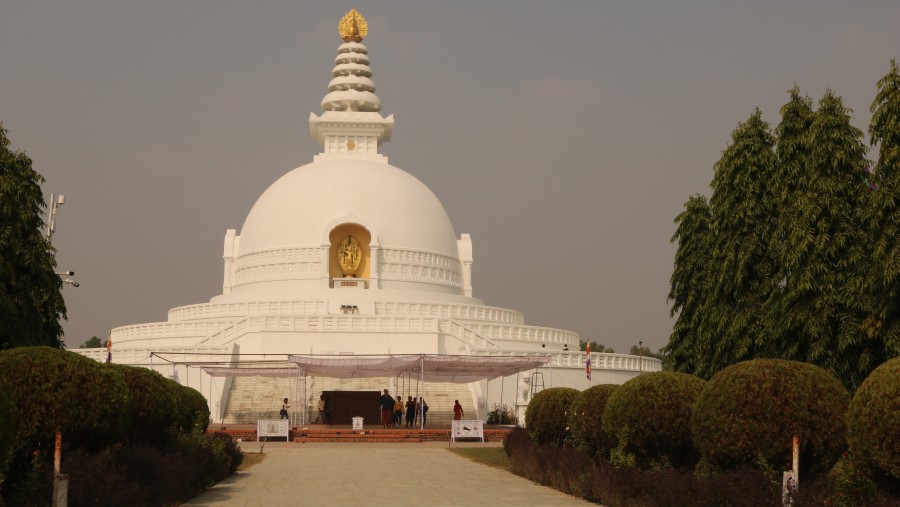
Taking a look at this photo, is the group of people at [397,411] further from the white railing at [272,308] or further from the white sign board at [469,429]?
the white railing at [272,308]

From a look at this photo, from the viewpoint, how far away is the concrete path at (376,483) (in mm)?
16156

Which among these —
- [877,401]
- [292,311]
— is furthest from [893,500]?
[292,311]

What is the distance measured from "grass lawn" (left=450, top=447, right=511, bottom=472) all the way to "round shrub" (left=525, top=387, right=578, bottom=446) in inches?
37.9

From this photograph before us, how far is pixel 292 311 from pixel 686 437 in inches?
1289

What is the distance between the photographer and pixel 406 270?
2058 inches

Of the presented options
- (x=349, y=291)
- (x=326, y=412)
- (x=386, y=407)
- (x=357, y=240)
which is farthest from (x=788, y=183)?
(x=357, y=240)

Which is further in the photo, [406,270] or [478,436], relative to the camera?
[406,270]

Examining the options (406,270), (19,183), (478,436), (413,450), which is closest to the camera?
(19,183)

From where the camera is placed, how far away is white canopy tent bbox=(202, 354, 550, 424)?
105 ft

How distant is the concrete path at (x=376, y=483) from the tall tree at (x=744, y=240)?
8.55 metres

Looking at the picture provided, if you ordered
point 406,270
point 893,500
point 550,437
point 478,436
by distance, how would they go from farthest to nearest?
point 406,270 → point 478,436 → point 550,437 → point 893,500

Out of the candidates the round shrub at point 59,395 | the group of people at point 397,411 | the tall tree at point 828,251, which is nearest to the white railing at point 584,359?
the group of people at point 397,411

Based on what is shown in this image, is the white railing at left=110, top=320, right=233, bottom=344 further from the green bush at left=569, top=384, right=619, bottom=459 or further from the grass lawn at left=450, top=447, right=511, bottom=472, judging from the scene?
the green bush at left=569, top=384, right=619, bottom=459

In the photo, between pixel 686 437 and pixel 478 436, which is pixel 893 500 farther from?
pixel 478 436
